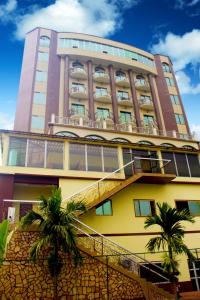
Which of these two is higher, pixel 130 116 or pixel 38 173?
pixel 130 116

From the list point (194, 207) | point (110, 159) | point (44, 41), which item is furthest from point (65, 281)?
point (44, 41)

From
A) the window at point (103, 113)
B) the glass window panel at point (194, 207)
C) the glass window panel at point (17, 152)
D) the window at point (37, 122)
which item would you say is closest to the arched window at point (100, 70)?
the window at point (103, 113)

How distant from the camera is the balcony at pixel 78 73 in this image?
31203mm

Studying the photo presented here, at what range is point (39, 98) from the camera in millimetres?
28562

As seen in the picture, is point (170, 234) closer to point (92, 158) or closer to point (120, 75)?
point (92, 158)

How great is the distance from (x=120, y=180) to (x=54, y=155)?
4.80 meters

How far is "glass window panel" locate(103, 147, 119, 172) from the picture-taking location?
1788 cm

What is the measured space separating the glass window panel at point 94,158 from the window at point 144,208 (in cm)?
358

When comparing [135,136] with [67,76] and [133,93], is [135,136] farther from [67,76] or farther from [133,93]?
[67,76]

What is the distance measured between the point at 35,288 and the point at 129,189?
28.6 ft

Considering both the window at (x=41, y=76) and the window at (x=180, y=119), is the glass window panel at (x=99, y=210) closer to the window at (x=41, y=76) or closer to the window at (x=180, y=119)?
the window at (x=41, y=76)

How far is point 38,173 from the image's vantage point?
15.7 m

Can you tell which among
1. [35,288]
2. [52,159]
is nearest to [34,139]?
[52,159]

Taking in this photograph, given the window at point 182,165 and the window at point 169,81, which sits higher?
the window at point 169,81
